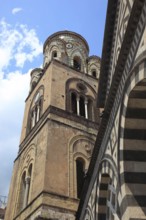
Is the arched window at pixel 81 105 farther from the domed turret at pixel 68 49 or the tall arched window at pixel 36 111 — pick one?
the domed turret at pixel 68 49

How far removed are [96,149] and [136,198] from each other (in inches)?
112

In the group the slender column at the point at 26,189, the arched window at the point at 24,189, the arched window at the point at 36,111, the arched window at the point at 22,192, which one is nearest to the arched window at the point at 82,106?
the arched window at the point at 36,111

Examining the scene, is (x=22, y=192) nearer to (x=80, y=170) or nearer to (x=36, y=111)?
(x=80, y=170)

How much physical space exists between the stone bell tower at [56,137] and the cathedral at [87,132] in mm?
47

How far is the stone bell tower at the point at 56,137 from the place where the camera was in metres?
13.3

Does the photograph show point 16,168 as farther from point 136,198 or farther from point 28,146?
point 136,198

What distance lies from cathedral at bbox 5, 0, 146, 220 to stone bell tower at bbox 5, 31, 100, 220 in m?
0.05

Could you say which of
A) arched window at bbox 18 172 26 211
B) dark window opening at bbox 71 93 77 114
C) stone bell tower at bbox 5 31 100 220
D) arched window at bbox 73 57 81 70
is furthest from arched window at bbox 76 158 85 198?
arched window at bbox 73 57 81 70

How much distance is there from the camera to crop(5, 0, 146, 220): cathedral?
621cm

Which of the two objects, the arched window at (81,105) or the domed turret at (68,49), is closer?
the arched window at (81,105)

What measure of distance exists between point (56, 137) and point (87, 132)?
215 cm

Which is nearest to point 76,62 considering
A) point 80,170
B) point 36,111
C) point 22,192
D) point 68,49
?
point 68,49

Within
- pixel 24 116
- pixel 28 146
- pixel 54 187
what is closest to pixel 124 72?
pixel 54 187

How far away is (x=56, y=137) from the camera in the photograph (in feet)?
50.2
